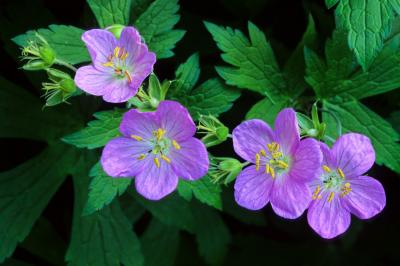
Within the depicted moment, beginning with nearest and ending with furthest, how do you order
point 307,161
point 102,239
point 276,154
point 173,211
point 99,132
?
1. point 307,161
2. point 276,154
3. point 99,132
4. point 102,239
5. point 173,211

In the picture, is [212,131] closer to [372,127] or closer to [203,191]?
[203,191]

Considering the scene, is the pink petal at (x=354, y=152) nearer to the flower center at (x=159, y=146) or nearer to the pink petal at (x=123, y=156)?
the flower center at (x=159, y=146)

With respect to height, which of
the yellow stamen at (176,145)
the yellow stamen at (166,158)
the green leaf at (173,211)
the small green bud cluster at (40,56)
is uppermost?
the small green bud cluster at (40,56)

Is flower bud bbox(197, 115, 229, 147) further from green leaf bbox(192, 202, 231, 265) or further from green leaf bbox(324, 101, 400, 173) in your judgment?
green leaf bbox(192, 202, 231, 265)

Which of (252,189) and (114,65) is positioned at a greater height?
(114,65)

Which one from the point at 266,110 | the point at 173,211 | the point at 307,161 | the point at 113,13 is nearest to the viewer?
the point at 307,161

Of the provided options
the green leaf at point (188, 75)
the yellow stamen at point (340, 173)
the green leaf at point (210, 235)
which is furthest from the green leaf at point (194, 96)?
the green leaf at point (210, 235)

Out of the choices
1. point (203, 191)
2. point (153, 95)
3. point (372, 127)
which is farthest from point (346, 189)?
point (153, 95)
